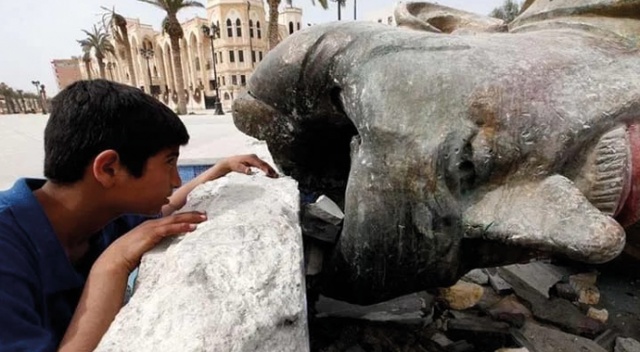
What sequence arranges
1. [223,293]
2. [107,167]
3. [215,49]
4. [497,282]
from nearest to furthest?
[223,293]
[107,167]
[497,282]
[215,49]

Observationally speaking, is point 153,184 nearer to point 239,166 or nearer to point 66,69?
point 239,166

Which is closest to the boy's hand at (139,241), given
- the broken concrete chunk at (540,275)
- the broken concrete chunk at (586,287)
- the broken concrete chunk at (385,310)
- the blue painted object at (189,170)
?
the broken concrete chunk at (385,310)

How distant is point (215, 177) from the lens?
6.52 ft

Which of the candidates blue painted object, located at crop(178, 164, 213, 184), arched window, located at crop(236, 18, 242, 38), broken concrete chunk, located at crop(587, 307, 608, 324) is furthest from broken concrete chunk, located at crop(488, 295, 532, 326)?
arched window, located at crop(236, 18, 242, 38)

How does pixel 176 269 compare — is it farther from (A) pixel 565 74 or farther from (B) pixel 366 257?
(A) pixel 565 74

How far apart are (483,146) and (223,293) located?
0.89 metres

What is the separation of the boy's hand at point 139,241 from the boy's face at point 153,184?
12 cm

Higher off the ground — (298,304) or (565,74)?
(565,74)

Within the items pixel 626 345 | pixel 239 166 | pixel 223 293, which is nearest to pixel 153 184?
pixel 223 293

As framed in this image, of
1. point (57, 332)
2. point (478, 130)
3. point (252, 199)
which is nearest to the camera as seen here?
point (57, 332)

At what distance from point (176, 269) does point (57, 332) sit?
49 centimetres

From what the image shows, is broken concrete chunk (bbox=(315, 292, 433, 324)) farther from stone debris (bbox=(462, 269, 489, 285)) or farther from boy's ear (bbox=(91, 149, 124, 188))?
boy's ear (bbox=(91, 149, 124, 188))

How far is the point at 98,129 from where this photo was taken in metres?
1.26

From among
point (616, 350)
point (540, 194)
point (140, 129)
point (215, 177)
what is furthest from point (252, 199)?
point (616, 350)
